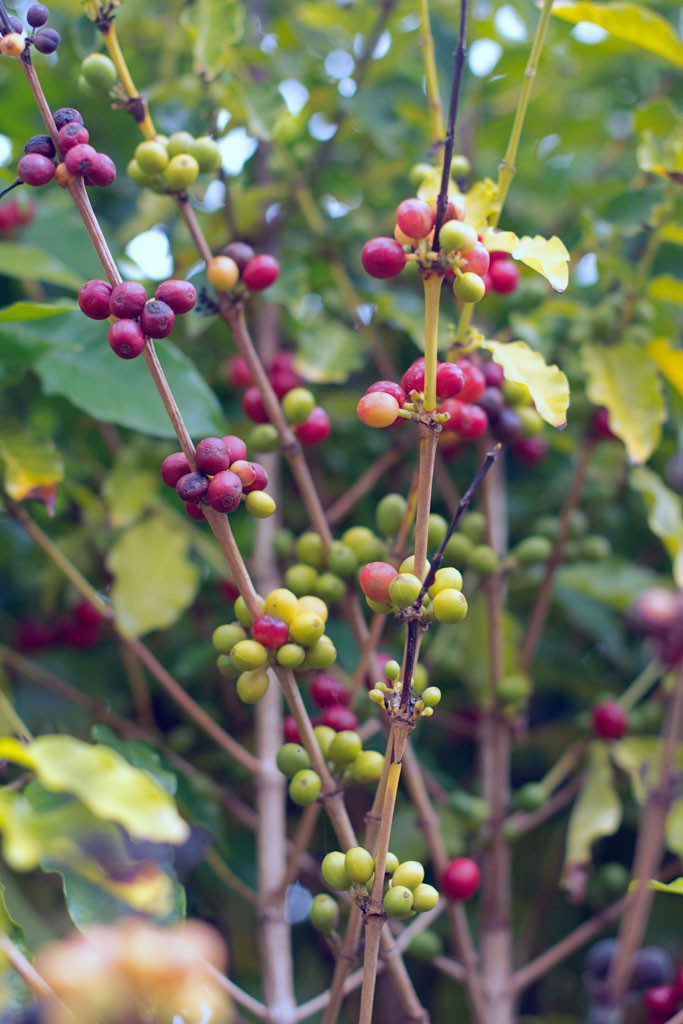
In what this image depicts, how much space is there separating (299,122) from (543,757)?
1.06 metres

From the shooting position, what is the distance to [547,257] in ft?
2.61

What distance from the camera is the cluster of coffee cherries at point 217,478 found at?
70 centimetres

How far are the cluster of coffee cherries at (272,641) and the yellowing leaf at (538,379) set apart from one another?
0.82 feet

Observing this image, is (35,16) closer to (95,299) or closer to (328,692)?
(95,299)

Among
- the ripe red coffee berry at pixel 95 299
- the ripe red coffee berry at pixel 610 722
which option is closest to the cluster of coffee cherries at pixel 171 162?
the ripe red coffee berry at pixel 95 299

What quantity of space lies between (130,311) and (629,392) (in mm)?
703

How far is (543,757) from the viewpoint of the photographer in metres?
1.57

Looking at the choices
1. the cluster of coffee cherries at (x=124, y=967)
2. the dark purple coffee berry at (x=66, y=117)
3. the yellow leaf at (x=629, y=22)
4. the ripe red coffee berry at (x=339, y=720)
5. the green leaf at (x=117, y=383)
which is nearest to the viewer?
the cluster of coffee cherries at (x=124, y=967)

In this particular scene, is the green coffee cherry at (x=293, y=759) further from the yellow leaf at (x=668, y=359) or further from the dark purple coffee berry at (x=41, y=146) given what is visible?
the yellow leaf at (x=668, y=359)

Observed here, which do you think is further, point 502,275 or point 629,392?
point 629,392

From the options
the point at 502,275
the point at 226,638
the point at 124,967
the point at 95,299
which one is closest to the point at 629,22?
the point at 502,275

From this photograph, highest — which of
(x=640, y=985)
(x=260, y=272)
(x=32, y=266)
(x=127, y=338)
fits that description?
(x=32, y=266)

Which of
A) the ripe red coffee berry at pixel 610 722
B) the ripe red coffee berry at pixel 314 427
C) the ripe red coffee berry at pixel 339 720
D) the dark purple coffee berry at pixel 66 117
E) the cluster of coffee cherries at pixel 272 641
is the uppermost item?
the dark purple coffee berry at pixel 66 117

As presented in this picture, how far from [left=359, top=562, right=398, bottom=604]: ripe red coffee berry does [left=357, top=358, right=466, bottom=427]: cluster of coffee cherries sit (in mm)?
112
